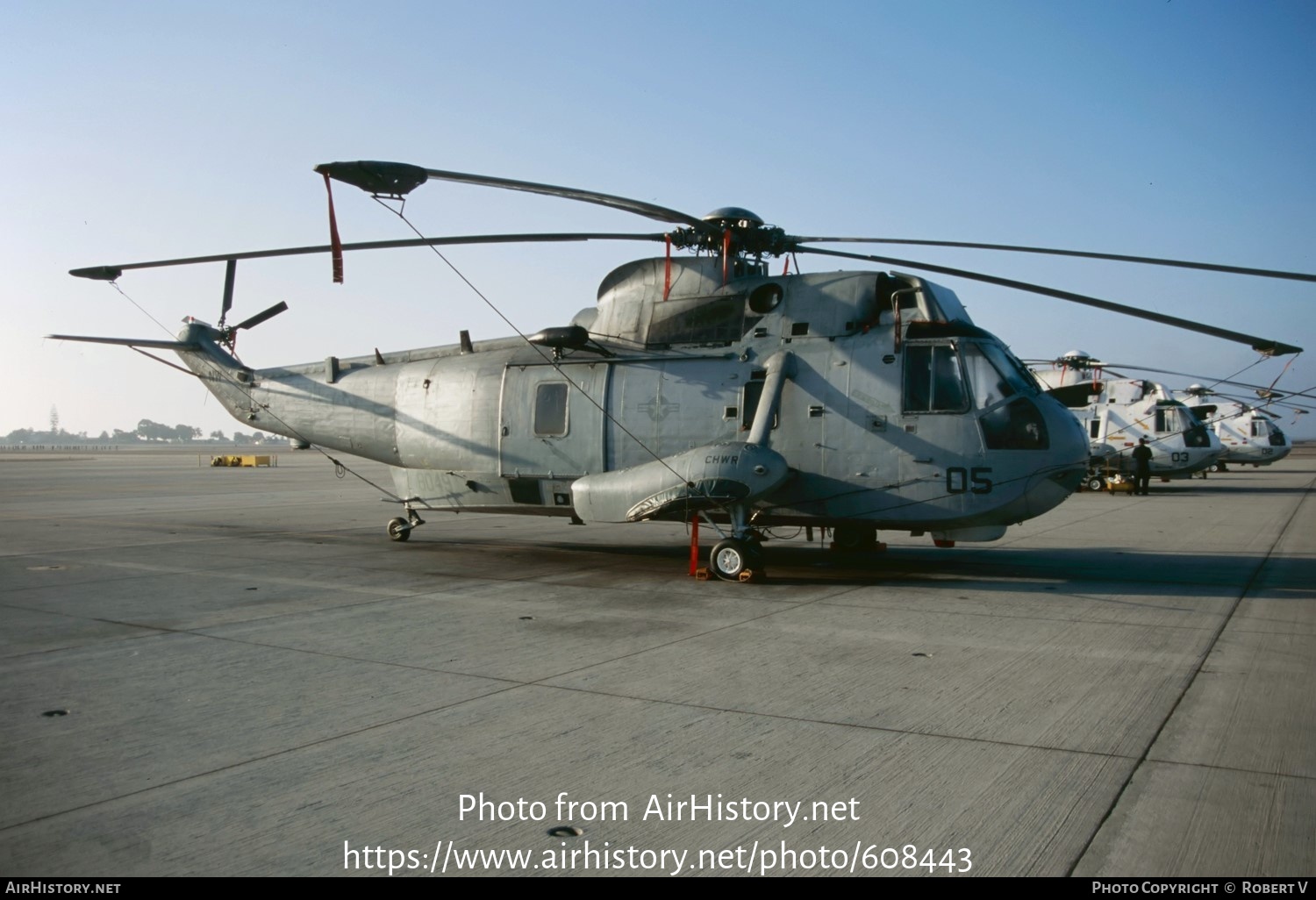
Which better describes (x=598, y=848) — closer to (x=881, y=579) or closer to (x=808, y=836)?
(x=808, y=836)

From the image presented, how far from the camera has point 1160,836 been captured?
148 inches

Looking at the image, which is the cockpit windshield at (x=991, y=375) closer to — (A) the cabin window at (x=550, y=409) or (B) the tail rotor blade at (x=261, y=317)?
(A) the cabin window at (x=550, y=409)

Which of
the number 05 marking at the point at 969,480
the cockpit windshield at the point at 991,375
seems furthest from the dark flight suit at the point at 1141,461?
the number 05 marking at the point at 969,480

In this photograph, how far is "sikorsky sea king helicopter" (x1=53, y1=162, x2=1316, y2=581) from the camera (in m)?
10.3

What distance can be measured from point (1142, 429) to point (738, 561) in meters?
23.4

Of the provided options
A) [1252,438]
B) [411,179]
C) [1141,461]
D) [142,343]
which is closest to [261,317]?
[142,343]

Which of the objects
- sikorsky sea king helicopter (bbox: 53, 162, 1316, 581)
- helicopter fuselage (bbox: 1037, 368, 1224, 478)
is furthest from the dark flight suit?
sikorsky sea king helicopter (bbox: 53, 162, 1316, 581)

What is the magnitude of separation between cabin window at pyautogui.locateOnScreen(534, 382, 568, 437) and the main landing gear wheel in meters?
2.98

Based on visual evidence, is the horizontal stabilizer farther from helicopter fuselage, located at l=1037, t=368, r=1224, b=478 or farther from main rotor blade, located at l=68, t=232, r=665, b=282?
helicopter fuselage, located at l=1037, t=368, r=1224, b=478

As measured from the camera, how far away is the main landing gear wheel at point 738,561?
10602 mm

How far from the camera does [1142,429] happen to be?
28.9 meters

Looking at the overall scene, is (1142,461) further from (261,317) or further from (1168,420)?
(261,317)

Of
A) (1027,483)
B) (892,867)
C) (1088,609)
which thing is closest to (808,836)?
(892,867)

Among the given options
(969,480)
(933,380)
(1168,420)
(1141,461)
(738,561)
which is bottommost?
(738,561)
